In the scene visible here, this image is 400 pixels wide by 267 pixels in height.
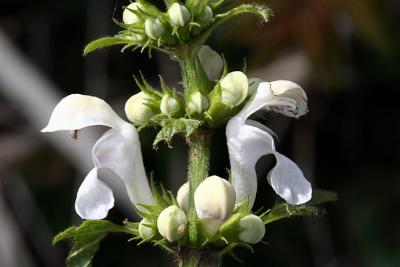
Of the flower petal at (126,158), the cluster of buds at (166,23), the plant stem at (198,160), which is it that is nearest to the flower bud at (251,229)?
the plant stem at (198,160)

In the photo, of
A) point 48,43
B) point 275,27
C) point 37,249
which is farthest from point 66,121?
point 48,43

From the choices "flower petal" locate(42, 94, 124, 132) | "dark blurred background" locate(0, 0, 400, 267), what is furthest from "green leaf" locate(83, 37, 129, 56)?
"dark blurred background" locate(0, 0, 400, 267)

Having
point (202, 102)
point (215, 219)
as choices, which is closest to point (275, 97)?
point (202, 102)

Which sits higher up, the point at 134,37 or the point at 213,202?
the point at 134,37

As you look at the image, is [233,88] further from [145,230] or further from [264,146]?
[145,230]

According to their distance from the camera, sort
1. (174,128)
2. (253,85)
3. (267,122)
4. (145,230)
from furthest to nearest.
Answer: (267,122) → (253,85) → (145,230) → (174,128)

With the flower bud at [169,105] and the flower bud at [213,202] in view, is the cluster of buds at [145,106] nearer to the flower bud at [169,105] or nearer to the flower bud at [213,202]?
the flower bud at [169,105]

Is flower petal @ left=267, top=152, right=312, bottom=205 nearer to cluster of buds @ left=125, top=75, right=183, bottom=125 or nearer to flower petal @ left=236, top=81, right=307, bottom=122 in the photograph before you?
flower petal @ left=236, top=81, right=307, bottom=122
